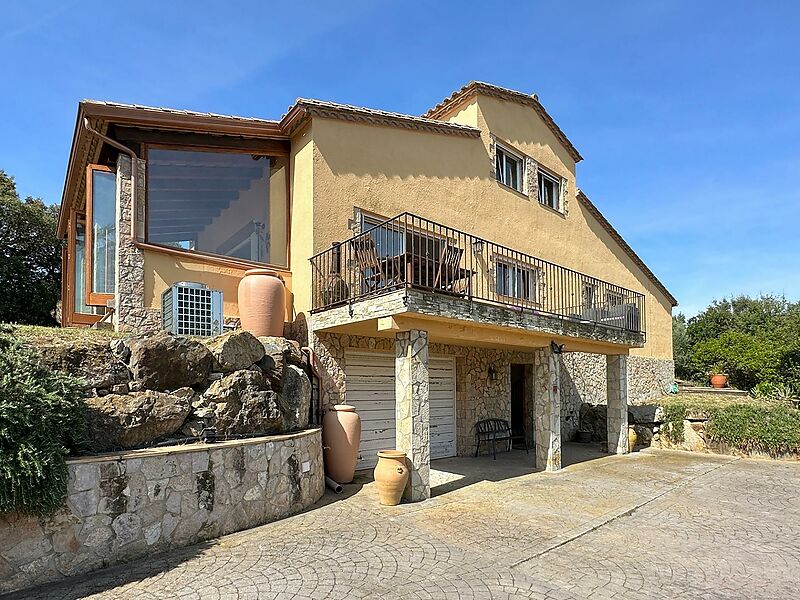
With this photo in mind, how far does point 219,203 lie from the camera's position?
36.1 ft

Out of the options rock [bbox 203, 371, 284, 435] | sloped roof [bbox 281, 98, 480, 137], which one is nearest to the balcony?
rock [bbox 203, 371, 284, 435]

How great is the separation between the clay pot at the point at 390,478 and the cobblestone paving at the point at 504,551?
0.74 feet

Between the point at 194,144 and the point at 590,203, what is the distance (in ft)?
45.2

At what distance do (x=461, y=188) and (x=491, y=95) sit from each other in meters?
3.07

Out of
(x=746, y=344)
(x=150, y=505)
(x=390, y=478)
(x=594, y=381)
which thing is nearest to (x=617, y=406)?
(x=594, y=381)

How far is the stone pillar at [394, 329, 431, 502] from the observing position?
27.8ft

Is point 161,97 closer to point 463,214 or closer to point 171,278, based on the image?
point 171,278

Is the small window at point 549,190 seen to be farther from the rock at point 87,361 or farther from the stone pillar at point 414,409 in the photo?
the rock at point 87,361

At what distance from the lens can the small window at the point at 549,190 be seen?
17.2 m

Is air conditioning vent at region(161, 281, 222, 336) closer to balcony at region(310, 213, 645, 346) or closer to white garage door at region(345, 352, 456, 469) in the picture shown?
balcony at region(310, 213, 645, 346)

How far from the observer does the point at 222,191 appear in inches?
434

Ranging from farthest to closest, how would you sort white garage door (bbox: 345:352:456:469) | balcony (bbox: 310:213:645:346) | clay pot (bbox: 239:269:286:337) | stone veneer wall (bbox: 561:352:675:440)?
stone veneer wall (bbox: 561:352:675:440) < white garage door (bbox: 345:352:456:469) < clay pot (bbox: 239:269:286:337) < balcony (bbox: 310:213:645:346)

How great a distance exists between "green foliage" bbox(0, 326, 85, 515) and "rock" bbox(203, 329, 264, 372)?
193 centimetres

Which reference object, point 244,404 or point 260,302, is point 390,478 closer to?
point 244,404
